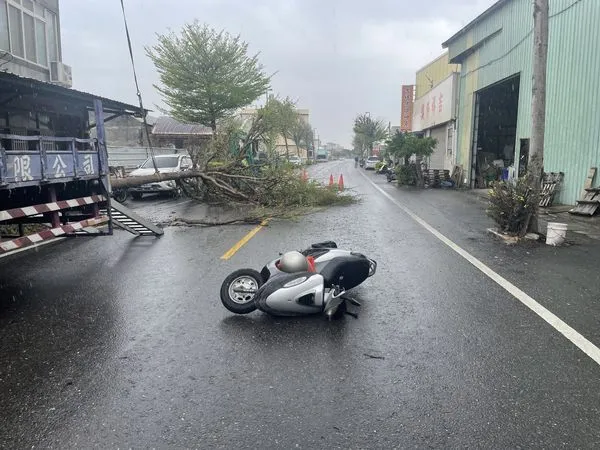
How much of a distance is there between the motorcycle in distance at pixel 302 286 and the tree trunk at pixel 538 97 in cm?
547

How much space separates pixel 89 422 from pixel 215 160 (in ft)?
46.4

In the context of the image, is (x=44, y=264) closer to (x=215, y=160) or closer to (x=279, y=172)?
(x=279, y=172)

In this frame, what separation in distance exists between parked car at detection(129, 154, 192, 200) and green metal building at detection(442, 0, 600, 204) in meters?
13.1

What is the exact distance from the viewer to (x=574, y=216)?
42.9ft

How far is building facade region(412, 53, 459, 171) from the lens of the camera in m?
27.6

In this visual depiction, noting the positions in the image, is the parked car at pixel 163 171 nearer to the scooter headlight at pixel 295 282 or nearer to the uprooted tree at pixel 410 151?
the uprooted tree at pixel 410 151

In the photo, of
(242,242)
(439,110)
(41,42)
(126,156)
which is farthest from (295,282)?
(439,110)

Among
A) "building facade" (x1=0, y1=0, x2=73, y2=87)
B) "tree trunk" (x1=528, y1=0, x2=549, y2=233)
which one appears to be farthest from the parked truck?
"building facade" (x1=0, y1=0, x2=73, y2=87)

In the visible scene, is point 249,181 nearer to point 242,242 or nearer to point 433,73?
point 242,242

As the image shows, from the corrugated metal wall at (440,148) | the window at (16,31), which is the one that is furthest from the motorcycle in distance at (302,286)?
the corrugated metal wall at (440,148)

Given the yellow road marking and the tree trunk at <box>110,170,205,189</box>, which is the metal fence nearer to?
the tree trunk at <box>110,170,205,189</box>

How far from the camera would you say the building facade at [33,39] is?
1833 cm

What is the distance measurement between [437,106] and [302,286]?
95.4 feet

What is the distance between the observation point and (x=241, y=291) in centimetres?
528
